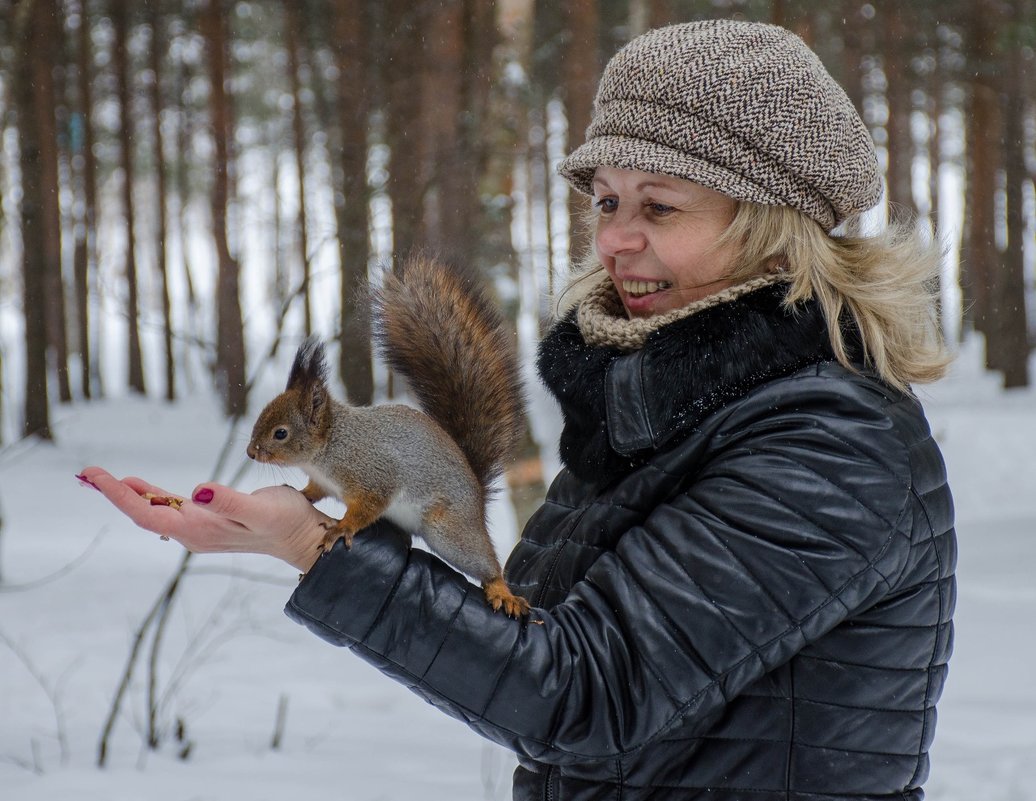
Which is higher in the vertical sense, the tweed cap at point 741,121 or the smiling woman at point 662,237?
the tweed cap at point 741,121

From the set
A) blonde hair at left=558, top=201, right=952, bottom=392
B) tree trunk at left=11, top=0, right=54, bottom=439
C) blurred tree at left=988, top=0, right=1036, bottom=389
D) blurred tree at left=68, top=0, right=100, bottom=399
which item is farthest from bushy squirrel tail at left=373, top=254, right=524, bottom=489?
blurred tree at left=988, top=0, right=1036, bottom=389

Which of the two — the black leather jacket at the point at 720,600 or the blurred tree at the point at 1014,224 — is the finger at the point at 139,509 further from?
the blurred tree at the point at 1014,224

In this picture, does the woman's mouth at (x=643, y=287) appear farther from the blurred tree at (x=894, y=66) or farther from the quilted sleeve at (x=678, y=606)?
the blurred tree at (x=894, y=66)

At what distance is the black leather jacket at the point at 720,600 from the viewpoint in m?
1.09

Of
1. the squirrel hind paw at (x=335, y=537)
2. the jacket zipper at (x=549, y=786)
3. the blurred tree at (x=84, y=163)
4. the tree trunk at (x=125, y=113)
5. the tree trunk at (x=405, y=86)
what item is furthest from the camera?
the tree trunk at (x=125, y=113)

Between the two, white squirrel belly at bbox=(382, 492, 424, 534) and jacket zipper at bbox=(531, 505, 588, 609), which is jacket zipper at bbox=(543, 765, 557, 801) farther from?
white squirrel belly at bbox=(382, 492, 424, 534)

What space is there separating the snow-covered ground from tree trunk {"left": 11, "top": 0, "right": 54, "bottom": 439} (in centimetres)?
152

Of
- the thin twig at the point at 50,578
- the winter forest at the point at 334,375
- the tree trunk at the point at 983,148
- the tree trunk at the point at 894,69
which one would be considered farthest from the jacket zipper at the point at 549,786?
Result: the tree trunk at the point at 894,69

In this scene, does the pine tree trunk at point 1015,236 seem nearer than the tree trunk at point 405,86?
No

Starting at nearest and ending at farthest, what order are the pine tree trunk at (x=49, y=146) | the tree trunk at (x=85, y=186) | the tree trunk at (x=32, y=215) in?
the tree trunk at (x=32, y=215), the pine tree trunk at (x=49, y=146), the tree trunk at (x=85, y=186)

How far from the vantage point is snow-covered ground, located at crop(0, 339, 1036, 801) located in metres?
3.74

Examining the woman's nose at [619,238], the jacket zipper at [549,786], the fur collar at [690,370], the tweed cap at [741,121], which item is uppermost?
the tweed cap at [741,121]

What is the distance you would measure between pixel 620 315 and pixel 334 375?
907 centimetres

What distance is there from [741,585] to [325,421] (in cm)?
74
